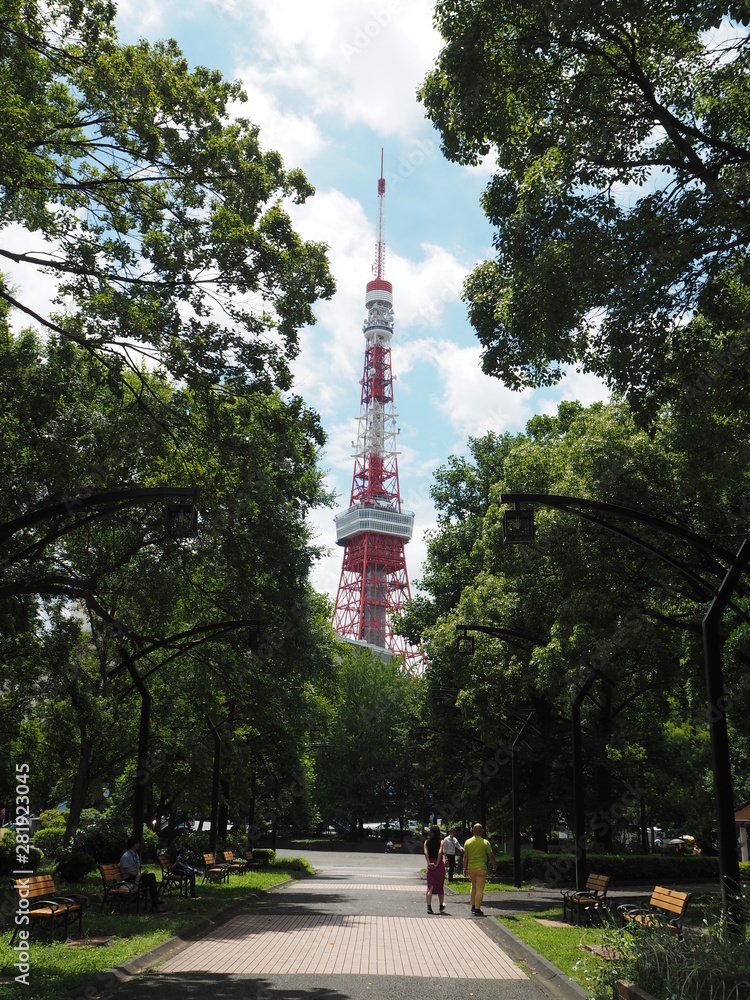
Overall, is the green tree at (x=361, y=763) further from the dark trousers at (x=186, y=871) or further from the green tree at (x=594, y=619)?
the dark trousers at (x=186, y=871)

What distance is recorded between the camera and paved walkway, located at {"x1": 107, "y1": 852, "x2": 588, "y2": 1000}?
922cm

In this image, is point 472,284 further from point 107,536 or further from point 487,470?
point 487,470

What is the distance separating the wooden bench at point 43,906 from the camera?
11.7 meters

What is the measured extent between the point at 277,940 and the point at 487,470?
28553 mm

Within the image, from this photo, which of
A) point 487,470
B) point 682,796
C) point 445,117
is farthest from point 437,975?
point 682,796

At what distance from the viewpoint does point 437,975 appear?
10305mm

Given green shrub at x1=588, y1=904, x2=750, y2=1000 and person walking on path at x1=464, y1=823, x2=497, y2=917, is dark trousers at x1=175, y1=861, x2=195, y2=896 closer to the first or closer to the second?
person walking on path at x1=464, y1=823, x2=497, y2=917

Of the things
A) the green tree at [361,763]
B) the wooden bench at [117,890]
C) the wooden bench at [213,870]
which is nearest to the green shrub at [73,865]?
the wooden bench at [213,870]

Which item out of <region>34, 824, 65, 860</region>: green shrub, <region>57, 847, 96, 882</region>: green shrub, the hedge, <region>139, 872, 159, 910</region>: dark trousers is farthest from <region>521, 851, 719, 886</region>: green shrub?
<region>34, 824, 65, 860</region>: green shrub

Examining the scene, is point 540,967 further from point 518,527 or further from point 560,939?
point 518,527

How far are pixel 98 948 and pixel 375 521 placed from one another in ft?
286

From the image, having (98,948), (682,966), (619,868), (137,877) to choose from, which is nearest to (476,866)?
(137,877)

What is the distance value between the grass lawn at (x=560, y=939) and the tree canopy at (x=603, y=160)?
690 centimetres

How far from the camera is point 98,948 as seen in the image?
11203 mm
